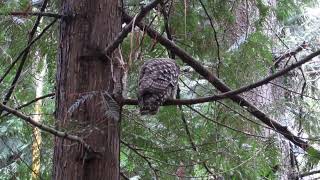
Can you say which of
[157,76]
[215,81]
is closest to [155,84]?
[157,76]

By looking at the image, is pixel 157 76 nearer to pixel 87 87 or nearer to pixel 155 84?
pixel 155 84

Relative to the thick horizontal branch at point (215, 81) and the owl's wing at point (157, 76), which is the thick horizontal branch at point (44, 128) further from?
the thick horizontal branch at point (215, 81)

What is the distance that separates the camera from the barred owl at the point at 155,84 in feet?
6.37

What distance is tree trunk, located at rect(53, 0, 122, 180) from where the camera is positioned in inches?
81.0

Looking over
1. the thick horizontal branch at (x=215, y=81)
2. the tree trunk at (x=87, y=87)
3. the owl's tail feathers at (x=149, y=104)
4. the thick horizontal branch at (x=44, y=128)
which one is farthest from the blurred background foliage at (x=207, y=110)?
the thick horizontal branch at (x=44, y=128)

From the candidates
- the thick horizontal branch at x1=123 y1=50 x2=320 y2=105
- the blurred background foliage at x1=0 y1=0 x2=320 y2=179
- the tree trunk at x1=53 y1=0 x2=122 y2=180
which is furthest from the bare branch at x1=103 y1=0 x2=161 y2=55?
the blurred background foliage at x1=0 y1=0 x2=320 y2=179

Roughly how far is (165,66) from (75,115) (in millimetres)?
387

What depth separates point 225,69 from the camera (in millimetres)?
2658

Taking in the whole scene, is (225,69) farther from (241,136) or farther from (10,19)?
Result: (10,19)

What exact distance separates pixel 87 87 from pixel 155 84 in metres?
0.32

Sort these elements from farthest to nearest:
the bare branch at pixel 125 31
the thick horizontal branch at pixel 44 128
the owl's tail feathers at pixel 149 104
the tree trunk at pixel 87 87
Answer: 1. the tree trunk at pixel 87 87
2. the owl's tail feathers at pixel 149 104
3. the bare branch at pixel 125 31
4. the thick horizontal branch at pixel 44 128

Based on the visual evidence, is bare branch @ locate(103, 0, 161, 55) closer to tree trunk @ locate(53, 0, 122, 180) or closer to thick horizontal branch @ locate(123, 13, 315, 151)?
tree trunk @ locate(53, 0, 122, 180)

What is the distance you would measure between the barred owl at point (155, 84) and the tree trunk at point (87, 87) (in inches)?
5.2

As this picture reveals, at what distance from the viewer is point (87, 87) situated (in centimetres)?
216
